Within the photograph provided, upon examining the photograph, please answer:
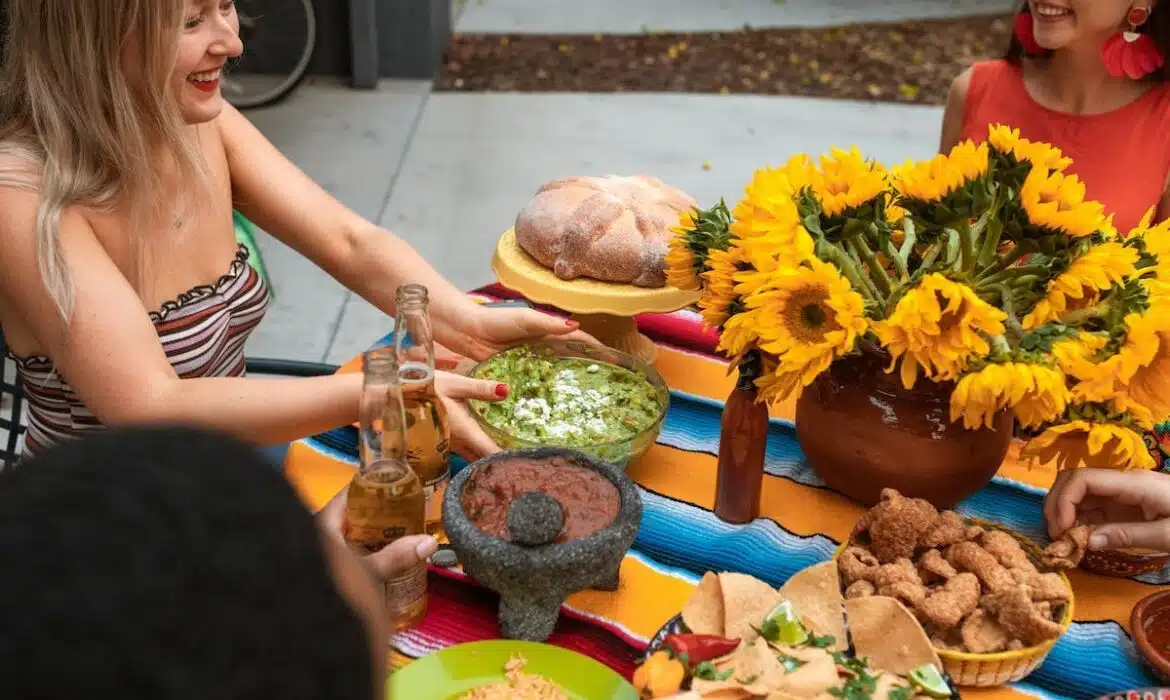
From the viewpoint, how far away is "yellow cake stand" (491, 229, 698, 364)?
1.89 metres

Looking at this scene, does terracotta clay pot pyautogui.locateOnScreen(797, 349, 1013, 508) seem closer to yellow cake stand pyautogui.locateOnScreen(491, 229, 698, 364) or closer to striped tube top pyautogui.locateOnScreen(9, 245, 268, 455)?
yellow cake stand pyautogui.locateOnScreen(491, 229, 698, 364)

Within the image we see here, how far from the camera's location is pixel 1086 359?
4.25ft

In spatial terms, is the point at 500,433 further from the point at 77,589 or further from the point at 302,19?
the point at 302,19

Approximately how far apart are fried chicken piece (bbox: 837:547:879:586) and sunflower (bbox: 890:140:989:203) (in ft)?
1.63

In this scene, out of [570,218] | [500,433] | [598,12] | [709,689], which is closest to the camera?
[709,689]

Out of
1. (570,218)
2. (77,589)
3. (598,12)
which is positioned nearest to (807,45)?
(598,12)

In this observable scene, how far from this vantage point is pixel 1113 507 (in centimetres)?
152

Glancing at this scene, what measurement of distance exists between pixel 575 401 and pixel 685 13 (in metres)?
8.25

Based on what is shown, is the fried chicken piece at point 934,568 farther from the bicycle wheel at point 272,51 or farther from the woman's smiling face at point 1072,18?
the bicycle wheel at point 272,51

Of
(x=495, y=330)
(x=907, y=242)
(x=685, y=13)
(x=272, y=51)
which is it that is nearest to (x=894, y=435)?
(x=907, y=242)

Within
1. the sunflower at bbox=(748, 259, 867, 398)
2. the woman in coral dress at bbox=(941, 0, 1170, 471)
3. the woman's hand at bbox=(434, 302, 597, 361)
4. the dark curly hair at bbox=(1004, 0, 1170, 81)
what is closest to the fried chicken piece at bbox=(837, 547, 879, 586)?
the sunflower at bbox=(748, 259, 867, 398)

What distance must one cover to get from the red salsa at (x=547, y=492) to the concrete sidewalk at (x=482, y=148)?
130 inches

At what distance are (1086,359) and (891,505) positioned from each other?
0.97ft

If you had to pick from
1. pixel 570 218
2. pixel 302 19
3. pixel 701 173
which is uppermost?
pixel 570 218
